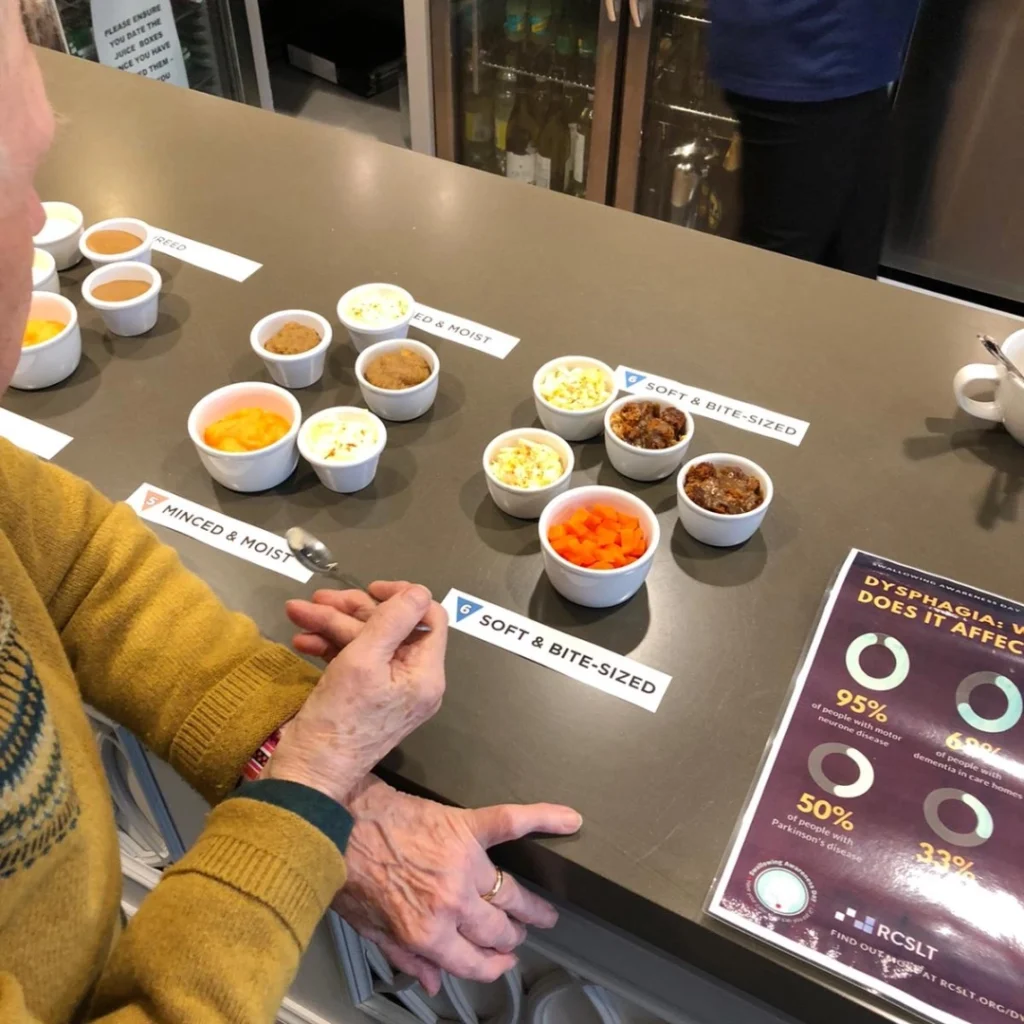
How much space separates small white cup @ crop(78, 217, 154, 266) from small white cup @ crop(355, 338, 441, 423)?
40cm

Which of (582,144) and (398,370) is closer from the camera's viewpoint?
(398,370)

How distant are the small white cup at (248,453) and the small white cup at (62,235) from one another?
0.41 metres

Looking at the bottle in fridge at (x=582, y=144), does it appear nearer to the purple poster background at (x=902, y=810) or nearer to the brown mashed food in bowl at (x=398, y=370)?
the brown mashed food in bowl at (x=398, y=370)

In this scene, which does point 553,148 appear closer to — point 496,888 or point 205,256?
point 205,256

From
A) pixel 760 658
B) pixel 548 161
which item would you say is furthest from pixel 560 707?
pixel 548 161

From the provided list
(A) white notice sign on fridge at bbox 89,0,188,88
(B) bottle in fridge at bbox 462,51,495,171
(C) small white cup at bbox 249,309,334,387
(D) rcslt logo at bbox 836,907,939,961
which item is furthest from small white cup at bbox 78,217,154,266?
(B) bottle in fridge at bbox 462,51,495,171

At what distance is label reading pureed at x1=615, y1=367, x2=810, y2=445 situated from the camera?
1.16 meters

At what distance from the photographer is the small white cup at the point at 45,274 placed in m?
1.29

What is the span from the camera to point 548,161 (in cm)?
302

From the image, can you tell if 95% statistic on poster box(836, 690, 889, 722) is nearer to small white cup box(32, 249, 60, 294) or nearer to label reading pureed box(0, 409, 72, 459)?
label reading pureed box(0, 409, 72, 459)

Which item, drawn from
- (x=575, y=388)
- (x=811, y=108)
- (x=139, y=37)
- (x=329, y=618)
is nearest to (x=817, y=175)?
(x=811, y=108)

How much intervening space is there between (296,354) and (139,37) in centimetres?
209

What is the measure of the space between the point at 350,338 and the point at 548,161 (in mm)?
1967

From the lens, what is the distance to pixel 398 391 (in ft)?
3.76
